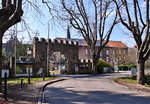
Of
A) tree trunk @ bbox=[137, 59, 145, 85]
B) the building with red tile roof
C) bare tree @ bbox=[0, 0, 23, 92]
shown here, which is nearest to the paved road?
bare tree @ bbox=[0, 0, 23, 92]

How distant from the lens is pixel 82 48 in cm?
7969

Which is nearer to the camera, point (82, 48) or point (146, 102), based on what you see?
point (146, 102)

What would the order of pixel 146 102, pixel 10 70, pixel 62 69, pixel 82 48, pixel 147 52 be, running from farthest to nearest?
pixel 82 48 < pixel 62 69 < pixel 10 70 < pixel 147 52 < pixel 146 102

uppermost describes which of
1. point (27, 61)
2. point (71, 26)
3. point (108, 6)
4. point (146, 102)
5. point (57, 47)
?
point (108, 6)

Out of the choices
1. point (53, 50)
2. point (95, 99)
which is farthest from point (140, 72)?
point (53, 50)

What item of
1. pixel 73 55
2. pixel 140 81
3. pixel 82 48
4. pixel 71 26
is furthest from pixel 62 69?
pixel 82 48

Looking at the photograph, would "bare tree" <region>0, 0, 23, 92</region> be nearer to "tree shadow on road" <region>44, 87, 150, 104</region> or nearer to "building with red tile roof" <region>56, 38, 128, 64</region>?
"tree shadow on road" <region>44, 87, 150, 104</region>

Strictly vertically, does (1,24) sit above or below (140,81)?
above

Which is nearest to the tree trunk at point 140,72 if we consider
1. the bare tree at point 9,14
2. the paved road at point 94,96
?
the paved road at point 94,96

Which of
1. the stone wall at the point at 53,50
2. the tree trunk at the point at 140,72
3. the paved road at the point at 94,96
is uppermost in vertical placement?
the stone wall at the point at 53,50

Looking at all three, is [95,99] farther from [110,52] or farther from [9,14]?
[110,52]

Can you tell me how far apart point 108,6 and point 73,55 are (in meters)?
10.4

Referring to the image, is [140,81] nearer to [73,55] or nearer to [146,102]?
[146,102]

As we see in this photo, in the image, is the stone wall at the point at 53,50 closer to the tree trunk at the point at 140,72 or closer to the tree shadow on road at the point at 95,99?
the tree trunk at the point at 140,72
